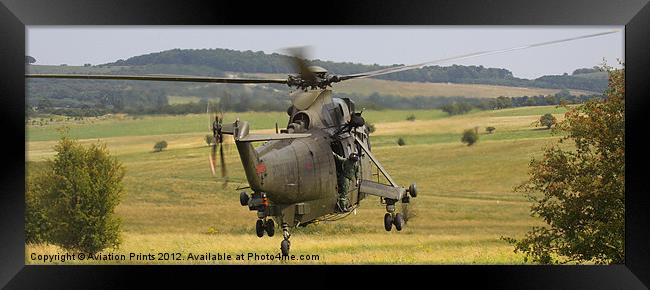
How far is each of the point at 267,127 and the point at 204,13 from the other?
538 cm

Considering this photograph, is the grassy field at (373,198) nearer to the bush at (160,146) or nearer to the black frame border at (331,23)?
the bush at (160,146)

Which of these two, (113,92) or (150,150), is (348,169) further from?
(150,150)

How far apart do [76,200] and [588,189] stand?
33.5 feet

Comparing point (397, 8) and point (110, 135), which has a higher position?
point (397, 8)

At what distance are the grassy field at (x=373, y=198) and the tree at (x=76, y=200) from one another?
0.54 m

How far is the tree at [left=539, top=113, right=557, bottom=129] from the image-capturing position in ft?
79.0

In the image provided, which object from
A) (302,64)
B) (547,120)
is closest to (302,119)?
(302,64)

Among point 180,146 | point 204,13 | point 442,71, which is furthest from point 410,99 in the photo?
point 204,13

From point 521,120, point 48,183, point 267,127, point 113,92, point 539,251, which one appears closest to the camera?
point 267,127

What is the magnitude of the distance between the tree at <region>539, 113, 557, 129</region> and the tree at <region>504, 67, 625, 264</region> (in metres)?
4.50

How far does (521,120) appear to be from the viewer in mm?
24703

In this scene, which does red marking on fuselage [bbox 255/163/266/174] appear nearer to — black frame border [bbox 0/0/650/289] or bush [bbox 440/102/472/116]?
black frame border [bbox 0/0/650/289]

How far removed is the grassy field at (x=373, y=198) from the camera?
63.7ft

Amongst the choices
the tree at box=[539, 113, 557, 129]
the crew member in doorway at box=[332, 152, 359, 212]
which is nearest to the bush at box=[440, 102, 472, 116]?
the tree at box=[539, 113, 557, 129]
